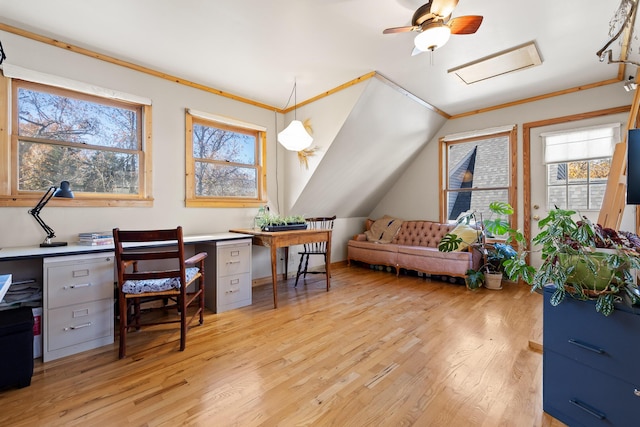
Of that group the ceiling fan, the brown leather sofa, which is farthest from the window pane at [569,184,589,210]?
the ceiling fan

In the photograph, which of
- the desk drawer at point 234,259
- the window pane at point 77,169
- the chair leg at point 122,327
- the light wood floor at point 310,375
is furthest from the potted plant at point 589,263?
the window pane at point 77,169

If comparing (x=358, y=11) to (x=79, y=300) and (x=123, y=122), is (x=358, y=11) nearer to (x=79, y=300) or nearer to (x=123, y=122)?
(x=123, y=122)

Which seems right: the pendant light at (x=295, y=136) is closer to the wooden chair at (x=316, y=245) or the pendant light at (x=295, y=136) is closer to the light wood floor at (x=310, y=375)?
the wooden chair at (x=316, y=245)

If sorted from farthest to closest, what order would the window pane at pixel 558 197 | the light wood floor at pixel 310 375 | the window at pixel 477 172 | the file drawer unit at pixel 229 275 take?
the window at pixel 477 172 → the window pane at pixel 558 197 → the file drawer unit at pixel 229 275 → the light wood floor at pixel 310 375

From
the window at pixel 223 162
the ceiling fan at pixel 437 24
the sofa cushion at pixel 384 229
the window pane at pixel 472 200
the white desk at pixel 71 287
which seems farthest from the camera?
the sofa cushion at pixel 384 229

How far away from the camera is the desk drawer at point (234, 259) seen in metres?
2.86

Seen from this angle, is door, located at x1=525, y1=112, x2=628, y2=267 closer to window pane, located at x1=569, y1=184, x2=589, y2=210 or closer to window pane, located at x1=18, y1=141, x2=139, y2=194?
window pane, located at x1=569, y1=184, x2=589, y2=210

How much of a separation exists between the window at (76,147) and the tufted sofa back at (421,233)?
401 centimetres

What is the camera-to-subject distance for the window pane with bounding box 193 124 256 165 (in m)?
3.45

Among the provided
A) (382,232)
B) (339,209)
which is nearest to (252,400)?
(339,209)

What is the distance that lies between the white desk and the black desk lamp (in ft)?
0.49

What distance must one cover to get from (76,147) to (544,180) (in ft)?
18.7

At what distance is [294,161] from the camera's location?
4.09m

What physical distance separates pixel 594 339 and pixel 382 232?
398 centimetres
